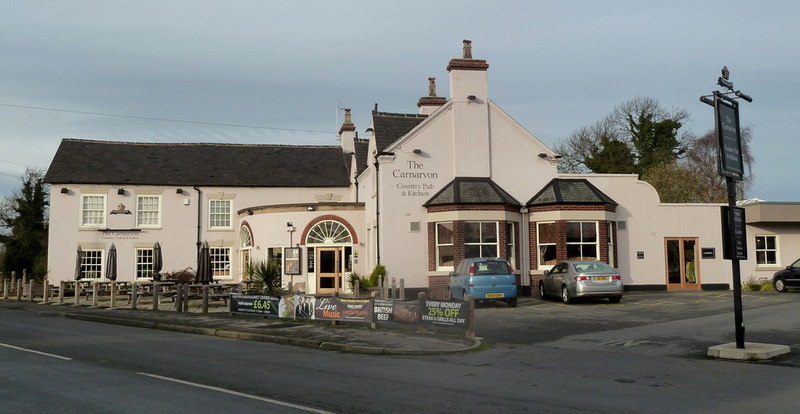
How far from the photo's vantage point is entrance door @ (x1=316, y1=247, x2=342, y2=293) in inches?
1208

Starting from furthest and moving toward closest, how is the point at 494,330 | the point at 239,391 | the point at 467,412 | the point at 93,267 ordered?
the point at 93,267, the point at 494,330, the point at 239,391, the point at 467,412

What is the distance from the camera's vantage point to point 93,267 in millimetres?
36812

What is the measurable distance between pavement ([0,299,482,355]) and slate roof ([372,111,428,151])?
1062 centimetres

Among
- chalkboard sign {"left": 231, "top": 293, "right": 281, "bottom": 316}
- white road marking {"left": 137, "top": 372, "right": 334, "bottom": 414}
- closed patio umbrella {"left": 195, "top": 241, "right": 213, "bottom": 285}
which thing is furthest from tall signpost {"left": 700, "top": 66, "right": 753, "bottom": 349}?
closed patio umbrella {"left": 195, "top": 241, "right": 213, "bottom": 285}

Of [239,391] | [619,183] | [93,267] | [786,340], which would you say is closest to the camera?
[239,391]

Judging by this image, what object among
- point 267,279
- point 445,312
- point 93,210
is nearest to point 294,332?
point 445,312

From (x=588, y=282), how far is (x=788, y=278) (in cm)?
1073

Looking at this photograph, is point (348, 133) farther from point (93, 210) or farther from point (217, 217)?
point (93, 210)

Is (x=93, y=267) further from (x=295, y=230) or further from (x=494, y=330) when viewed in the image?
(x=494, y=330)

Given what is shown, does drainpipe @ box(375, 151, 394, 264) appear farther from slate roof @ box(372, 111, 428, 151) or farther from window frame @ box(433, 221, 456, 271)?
window frame @ box(433, 221, 456, 271)

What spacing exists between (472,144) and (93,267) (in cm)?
2209

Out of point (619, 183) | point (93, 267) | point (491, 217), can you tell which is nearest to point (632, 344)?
point (491, 217)

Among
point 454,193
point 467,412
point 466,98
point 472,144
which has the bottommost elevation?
point 467,412

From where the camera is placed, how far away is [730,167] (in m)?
13.1
